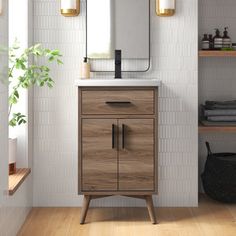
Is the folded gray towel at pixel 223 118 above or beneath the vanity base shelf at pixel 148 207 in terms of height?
above

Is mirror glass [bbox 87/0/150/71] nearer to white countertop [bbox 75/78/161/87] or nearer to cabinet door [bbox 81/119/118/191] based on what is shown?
white countertop [bbox 75/78/161/87]

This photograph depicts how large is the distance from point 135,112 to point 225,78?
1.25 m

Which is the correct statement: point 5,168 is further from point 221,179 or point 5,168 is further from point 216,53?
point 216,53

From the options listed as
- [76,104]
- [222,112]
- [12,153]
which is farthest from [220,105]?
[12,153]

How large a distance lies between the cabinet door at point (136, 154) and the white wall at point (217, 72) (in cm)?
105

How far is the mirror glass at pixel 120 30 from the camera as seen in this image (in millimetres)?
4605

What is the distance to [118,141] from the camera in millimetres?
4184

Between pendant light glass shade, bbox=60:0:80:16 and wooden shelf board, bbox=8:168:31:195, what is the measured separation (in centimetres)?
119

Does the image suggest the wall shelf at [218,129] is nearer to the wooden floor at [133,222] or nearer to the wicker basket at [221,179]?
the wicker basket at [221,179]

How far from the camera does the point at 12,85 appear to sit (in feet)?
14.1

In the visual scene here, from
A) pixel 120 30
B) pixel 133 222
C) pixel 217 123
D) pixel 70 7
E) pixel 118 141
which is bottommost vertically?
pixel 133 222

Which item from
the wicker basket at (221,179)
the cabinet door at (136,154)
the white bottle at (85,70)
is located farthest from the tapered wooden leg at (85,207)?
the wicker basket at (221,179)

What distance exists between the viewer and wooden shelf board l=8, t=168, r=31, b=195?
372cm

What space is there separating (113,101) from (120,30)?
0.73 m
